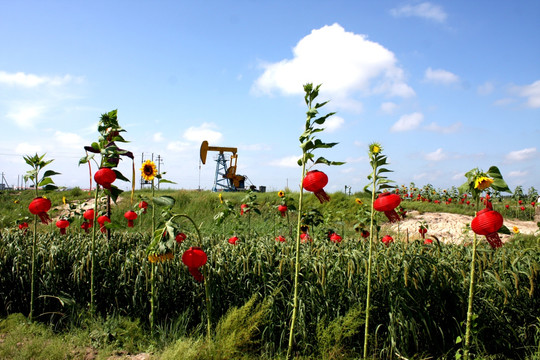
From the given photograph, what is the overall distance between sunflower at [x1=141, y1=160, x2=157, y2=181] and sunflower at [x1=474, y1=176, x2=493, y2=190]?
2695mm

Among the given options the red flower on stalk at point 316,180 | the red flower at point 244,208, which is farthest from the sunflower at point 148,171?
the red flower on stalk at point 316,180

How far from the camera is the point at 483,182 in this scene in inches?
89.7

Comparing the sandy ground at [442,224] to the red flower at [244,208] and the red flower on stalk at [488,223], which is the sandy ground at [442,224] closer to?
the red flower at [244,208]

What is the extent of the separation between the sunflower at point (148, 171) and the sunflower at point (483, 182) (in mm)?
2695

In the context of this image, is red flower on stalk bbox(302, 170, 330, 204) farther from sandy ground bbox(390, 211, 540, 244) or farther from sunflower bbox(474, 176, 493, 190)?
sandy ground bbox(390, 211, 540, 244)

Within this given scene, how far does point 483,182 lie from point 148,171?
110 inches

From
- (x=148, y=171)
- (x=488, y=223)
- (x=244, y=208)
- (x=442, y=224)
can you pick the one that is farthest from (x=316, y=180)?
(x=442, y=224)

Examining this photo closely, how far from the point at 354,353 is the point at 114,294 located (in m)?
2.42

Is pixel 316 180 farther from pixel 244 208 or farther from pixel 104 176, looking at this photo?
pixel 244 208

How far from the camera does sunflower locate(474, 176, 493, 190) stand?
227 centimetres

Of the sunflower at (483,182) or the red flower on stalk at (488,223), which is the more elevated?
the sunflower at (483,182)

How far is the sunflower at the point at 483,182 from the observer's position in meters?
2.27

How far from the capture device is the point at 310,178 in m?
2.14

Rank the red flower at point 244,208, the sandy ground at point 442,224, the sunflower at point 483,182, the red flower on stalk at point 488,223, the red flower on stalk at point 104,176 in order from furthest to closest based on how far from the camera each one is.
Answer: the sandy ground at point 442,224, the red flower at point 244,208, the red flower on stalk at point 104,176, the sunflower at point 483,182, the red flower on stalk at point 488,223
